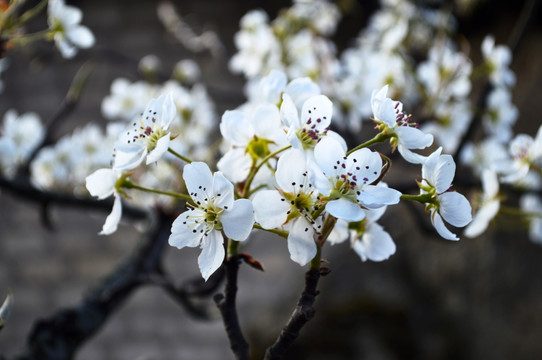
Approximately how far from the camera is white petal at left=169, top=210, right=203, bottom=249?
1.69 ft

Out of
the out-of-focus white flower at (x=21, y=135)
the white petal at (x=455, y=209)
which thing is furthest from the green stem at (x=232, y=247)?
the out-of-focus white flower at (x=21, y=135)

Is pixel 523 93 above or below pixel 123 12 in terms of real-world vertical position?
above

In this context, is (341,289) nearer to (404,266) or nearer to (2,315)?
(404,266)

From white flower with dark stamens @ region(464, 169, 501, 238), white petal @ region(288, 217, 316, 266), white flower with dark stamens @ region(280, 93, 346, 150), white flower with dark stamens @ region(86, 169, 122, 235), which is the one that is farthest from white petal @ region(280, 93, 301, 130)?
white flower with dark stamens @ region(464, 169, 501, 238)

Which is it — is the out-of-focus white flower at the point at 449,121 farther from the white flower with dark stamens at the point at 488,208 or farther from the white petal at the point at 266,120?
the white petal at the point at 266,120

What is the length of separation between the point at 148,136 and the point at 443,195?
0.31 meters

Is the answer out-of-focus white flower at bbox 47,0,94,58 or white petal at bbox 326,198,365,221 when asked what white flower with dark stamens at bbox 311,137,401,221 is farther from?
out-of-focus white flower at bbox 47,0,94,58

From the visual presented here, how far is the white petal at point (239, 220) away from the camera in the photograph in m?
0.48

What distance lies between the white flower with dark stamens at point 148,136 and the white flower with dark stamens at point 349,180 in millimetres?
171

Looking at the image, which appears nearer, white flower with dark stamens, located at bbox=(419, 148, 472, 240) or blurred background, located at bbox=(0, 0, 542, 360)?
white flower with dark stamens, located at bbox=(419, 148, 472, 240)

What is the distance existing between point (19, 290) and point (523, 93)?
8.38 ft

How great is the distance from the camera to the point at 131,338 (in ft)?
9.23

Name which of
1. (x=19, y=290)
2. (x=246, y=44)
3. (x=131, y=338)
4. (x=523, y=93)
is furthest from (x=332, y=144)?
(x=19, y=290)

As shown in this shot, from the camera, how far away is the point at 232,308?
0.55 metres
